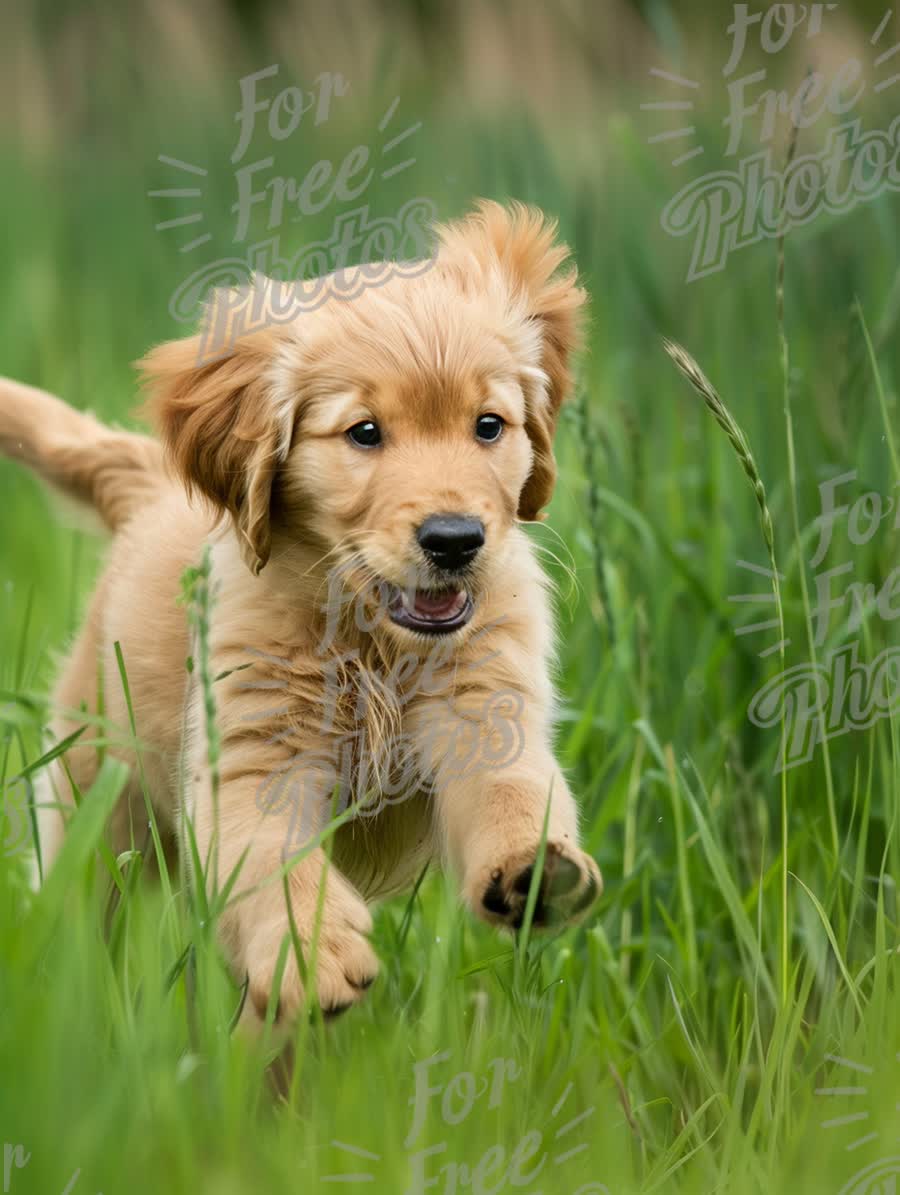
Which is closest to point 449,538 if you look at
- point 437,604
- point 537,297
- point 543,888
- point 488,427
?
point 437,604

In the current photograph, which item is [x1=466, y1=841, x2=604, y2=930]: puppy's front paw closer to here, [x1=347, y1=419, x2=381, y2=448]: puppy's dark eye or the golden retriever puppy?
the golden retriever puppy

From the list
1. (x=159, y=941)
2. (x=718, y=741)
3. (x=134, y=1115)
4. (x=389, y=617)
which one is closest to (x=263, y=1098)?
(x=159, y=941)

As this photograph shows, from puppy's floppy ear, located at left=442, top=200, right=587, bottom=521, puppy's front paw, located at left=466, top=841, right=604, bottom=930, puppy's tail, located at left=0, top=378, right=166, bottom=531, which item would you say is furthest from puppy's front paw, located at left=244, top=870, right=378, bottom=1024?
puppy's tail, located at left=0, top=378, right=166, bottom=531

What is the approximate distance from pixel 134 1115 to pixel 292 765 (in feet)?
2.58

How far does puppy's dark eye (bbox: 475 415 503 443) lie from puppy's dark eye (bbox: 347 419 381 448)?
16cm

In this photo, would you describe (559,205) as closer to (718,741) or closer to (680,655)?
(680,655)

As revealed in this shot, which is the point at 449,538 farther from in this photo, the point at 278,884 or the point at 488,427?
the point at 278,884

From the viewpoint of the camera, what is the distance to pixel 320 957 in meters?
1.94

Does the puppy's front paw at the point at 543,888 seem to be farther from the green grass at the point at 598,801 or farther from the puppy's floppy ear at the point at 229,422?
the puppy's floppy ear at the point at 229,422

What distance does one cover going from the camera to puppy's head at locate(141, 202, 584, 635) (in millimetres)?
2215

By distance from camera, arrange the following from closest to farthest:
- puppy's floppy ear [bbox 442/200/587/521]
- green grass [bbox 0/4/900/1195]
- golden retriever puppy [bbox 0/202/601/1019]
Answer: green grass [bbox 0/4/900/1195], golden retriever puppy [bbox 0/202/601/1019], puppy's floppy ear [bbox 442/200/587/521]

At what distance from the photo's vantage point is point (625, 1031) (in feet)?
9.27

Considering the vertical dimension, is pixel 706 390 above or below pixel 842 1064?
above

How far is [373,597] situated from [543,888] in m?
0.56
